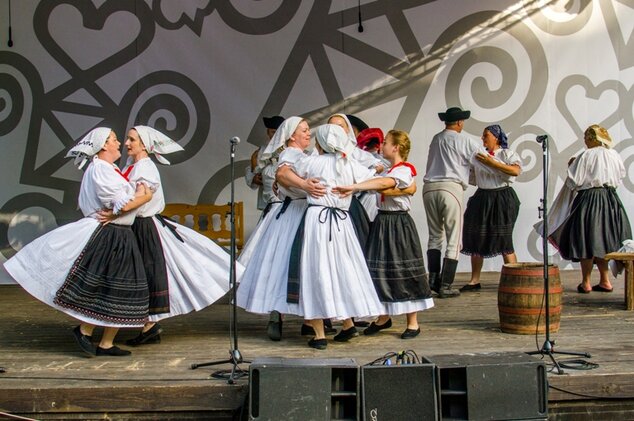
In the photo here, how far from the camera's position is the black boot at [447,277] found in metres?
6.79

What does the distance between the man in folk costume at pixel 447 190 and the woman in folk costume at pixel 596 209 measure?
91cm

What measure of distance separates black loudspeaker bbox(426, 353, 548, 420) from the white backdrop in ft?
15.4

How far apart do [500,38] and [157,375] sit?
5677 millimetres

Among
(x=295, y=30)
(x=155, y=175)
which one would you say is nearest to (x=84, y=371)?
(x=155, y=175)

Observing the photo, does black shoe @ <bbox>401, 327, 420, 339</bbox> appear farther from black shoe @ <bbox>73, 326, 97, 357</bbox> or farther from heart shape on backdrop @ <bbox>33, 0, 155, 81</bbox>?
heart shape on backdrop @ <bbox>33, 0, 155, 81</bbox>

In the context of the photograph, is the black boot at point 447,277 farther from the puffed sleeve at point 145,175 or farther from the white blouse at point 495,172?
the puffed sleeve at point 145,175

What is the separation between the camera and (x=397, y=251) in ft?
16.4

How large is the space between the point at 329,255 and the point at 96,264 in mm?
1339

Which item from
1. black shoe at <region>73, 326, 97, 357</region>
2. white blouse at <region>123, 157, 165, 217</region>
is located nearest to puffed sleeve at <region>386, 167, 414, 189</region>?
white blouse at <region>123, 157, 165, 217</region>

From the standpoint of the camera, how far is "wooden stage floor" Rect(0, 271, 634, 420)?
3.80 metres

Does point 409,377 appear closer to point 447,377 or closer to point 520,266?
point 447,377

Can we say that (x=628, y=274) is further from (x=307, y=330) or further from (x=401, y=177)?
(x=307, y=330)

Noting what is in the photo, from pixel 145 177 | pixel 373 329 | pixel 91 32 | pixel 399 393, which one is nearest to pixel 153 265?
pixel 145 177

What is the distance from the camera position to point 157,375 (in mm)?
4035
